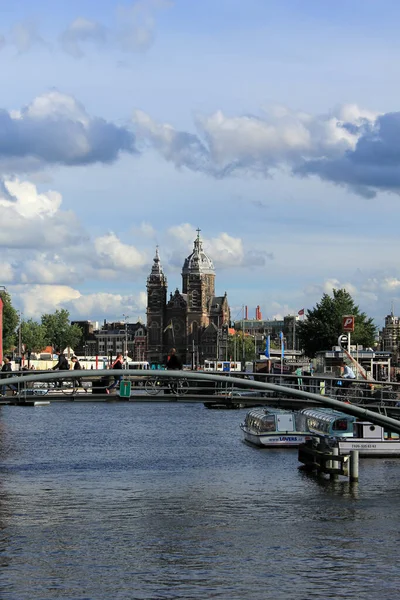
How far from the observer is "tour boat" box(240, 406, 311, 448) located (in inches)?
3216

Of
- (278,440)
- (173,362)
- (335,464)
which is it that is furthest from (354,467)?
(278,440)

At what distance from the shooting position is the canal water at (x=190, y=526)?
38031 millimetres

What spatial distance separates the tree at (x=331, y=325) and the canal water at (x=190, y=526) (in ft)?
362

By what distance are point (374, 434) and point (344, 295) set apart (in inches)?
4797

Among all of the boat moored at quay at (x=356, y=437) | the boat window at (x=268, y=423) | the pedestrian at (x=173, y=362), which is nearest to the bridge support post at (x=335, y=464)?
the boat moored at quay at (x=356, y=437)

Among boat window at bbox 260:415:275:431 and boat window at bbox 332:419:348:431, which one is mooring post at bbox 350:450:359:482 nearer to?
boat window at bbox 332:419:348:431

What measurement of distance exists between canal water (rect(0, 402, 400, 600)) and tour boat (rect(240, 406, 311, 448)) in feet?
4.58

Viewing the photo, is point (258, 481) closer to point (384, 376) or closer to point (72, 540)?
point (72, 540)

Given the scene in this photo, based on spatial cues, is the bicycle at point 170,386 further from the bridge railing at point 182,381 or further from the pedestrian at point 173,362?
the pedestrian at point 173,362

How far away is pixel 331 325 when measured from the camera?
190 metres

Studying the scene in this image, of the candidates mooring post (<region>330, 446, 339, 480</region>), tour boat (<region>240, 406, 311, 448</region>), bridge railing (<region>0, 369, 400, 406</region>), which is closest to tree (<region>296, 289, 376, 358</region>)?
bridge railing (<region>0, 369, 400, 406</region>)

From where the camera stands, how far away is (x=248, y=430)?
87.2 m

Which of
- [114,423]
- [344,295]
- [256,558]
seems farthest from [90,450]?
[344,295]

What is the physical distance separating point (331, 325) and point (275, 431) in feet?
357
